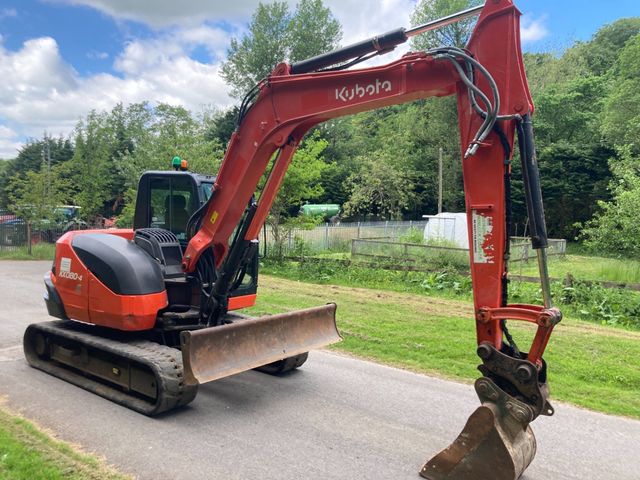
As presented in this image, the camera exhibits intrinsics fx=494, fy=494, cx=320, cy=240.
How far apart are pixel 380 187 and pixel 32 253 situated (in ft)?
71.1

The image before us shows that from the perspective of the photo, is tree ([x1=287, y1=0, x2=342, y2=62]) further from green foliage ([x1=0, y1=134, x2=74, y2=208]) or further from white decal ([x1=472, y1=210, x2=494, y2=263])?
white decal ([x1=472, y1=210, x2=494, y2=263])

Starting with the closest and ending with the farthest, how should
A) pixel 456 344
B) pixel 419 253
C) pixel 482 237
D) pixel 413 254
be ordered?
1. pixel 482 237
2. pixel 456 344
3. pixel 419 253
4. pixel 413 254

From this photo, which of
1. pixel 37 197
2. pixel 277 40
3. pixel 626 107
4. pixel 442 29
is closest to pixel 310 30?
pixel 277 40

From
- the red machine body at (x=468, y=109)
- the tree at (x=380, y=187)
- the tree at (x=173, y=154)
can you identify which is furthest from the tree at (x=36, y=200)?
the red machine body at (x=468, y=109)

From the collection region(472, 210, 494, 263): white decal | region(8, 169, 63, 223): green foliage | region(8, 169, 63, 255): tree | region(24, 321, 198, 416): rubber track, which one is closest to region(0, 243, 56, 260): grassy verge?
region(8, 169, 63, 255): tree

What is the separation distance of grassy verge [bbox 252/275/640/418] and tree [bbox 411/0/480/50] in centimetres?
3015

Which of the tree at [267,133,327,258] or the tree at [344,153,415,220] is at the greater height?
the tree at [344,153,415,220]

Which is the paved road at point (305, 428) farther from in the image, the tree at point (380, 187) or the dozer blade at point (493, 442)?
the tree at point (380, 187)

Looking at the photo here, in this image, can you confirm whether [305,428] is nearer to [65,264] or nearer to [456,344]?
[65,264]

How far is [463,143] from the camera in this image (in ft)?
12.6

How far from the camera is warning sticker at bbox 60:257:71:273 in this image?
19.3ft

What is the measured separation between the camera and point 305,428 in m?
4.57

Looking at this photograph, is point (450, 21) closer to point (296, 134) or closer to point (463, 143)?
point (463, 143)

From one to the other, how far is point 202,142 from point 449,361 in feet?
57.2
